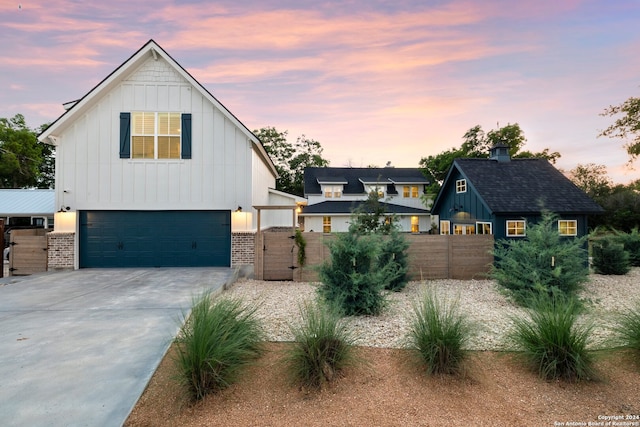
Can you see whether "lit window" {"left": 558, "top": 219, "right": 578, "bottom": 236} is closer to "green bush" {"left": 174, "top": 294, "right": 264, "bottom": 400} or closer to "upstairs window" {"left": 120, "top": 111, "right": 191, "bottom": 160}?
"green bush" {"left": 174, "top": 294, "right": 264, "bottom": 400}

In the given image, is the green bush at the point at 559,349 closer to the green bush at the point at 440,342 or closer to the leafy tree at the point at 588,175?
the green bush at the point at 440,342

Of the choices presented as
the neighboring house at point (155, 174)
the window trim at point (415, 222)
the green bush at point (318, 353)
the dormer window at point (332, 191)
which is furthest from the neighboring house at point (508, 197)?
the dormer window at point (332, 191)

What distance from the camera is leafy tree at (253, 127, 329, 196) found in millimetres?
36469

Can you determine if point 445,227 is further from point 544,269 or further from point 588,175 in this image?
point 588,175

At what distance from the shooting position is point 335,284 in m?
5.62

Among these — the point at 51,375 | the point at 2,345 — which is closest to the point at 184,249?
the point at 2,345

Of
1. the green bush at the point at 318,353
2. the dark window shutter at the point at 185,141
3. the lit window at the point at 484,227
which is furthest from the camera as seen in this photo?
the lit window at the point at 484,227

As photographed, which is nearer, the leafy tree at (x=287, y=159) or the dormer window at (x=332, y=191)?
the dormer window at (x=332, y=191)

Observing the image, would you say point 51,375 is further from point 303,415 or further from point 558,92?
point 558,92

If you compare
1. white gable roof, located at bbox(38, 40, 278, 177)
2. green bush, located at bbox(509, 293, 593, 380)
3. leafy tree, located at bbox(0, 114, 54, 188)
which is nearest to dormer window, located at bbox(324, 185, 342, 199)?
white gable roof, located at bbox(38, 40, 278, 177)

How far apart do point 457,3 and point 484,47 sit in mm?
2712

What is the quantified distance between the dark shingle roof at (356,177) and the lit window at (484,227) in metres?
14.1

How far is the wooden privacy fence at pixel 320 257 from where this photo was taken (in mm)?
9180

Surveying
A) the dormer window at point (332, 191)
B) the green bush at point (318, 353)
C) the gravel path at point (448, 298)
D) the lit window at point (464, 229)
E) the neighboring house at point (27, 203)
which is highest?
the dormer window at point (332, 191)
